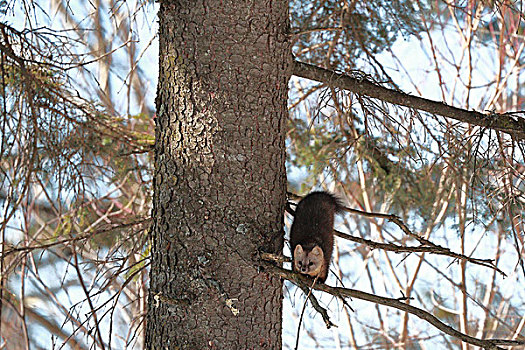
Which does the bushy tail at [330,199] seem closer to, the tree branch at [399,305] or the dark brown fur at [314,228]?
the dark brown fur at [314,228]

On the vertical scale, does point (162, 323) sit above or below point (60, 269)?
below

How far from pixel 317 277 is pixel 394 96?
479mm

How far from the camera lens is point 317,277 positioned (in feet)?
3.74

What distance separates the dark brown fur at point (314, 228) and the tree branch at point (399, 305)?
0.10 feet

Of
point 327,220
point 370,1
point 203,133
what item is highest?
point 370,1

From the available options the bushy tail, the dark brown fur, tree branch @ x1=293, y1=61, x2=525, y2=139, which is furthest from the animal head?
tree branch @ x1=293, y1=61, x2=525, y2=139

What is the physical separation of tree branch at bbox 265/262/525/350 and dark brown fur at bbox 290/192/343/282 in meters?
0.03

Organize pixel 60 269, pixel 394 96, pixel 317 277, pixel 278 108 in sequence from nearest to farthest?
pixel 317 277
pixel 278 108
pixel 394 96
pixel 60 269

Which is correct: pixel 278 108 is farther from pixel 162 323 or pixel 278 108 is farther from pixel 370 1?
pixel 370 1

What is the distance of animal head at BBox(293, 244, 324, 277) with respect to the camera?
45.1 inches

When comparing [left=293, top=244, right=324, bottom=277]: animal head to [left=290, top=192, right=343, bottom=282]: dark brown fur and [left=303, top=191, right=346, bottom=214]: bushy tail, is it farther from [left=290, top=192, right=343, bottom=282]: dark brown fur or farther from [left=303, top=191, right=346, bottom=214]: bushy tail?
[left=303, top=191, right=346, bottom=214]: bushy tail

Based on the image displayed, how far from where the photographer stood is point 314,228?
1.23 metres

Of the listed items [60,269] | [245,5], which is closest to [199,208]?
[245,5]

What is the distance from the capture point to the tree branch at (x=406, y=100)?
1.34 m
